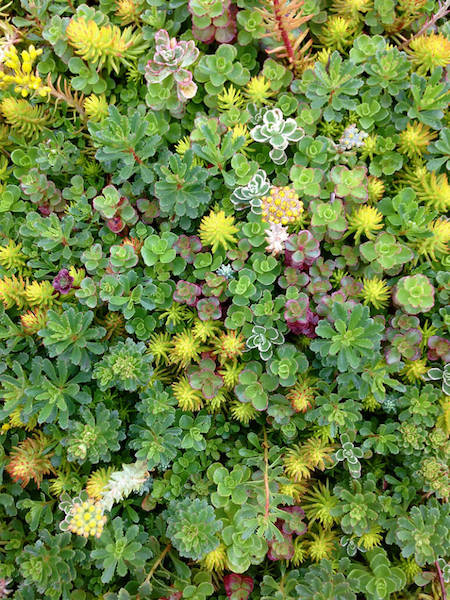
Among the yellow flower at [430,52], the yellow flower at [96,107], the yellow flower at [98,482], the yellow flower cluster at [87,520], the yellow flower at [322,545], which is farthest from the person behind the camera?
the yellow flower at [96,107]

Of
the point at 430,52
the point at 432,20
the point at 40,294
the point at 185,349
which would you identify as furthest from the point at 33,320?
the point at 432,20

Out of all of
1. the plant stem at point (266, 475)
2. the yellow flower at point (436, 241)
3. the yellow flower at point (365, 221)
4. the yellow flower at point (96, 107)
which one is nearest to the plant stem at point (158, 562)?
the plant stem at point (266, 475)

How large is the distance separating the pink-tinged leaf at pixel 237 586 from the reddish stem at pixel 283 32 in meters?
2.57

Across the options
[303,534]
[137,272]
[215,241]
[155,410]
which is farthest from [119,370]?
[303,534]

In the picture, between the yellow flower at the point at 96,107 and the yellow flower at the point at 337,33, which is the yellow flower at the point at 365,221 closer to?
the yellow flower at the point at 337,33

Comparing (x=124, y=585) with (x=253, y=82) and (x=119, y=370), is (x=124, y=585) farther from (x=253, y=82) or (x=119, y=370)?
(x=253, y=82)

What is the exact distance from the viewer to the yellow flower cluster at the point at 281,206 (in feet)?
7.32

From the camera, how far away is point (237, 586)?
90.0 inches

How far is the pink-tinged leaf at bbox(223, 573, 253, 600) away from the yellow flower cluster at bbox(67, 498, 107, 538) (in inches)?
27.8

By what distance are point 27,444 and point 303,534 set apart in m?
1.43

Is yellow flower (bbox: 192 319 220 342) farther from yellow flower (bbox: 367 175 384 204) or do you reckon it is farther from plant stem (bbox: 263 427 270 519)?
yellow flower (bbox: 367 175 384 204)

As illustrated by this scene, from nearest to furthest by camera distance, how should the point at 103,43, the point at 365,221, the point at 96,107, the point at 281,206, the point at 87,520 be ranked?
the point at 87,520 < the point at 281,206 < the point at 365,221 < the point at 103,43 < the point at 96,107

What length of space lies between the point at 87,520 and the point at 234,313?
1.08 m

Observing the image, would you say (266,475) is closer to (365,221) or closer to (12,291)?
(365,221)
